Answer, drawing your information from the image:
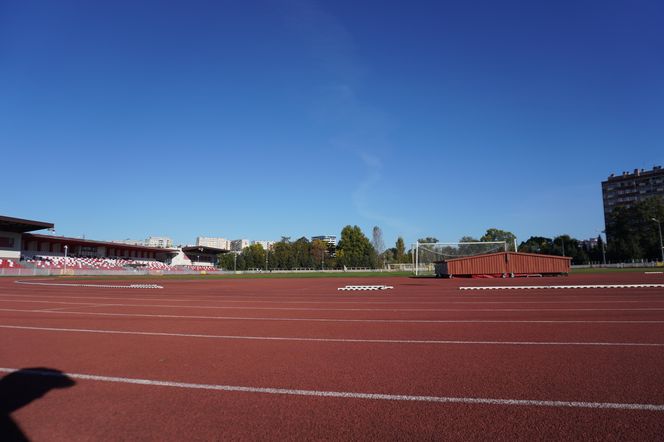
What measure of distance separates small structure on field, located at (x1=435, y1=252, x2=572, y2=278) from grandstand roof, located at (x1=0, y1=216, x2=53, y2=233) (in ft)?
196

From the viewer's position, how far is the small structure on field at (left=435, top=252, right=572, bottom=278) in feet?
145

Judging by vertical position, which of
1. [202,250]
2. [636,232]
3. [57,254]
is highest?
[636,232]

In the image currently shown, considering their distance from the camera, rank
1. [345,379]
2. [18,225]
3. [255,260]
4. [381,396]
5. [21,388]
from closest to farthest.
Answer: [381,396], [21,388], [345,379], [18,225], [255,260]

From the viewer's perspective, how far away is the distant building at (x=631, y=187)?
12012 cm

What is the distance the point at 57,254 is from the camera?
74.9m

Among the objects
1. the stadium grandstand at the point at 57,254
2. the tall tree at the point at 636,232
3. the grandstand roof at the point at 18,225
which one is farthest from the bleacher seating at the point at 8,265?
the tall tree at the point at 636,232

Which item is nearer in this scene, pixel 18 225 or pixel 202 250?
pixel 18 225

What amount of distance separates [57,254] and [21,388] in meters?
82.9

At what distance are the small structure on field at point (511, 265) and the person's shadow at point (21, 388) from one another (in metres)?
43.1

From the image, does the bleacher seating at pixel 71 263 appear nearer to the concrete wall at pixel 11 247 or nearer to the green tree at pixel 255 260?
the concrete wall at pixel 11 247

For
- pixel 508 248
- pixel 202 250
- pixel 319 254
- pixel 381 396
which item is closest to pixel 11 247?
pixel 202 250

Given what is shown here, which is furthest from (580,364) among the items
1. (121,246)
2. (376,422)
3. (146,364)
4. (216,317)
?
(121,246)

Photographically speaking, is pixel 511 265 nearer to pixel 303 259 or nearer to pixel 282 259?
pixel 303 259

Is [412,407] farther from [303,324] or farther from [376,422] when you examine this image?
[303,324]
